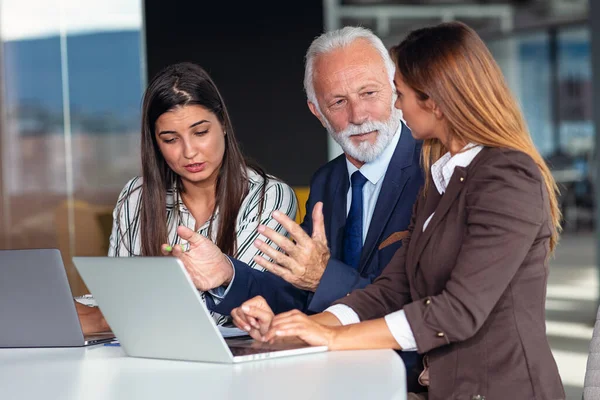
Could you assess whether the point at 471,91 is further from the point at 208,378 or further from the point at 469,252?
the point at 208,378

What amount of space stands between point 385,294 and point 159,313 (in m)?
0.65

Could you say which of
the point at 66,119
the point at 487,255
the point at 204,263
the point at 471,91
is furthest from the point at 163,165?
the point at 66,119

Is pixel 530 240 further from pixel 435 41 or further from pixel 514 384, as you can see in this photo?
pixel 435 41

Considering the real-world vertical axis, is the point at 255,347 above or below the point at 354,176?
below

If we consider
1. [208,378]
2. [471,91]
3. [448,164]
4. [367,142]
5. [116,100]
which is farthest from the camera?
[116,100]

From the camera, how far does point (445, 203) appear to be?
2.18 m

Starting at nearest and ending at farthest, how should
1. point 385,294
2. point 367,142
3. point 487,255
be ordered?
point 487,255, point 385,294, point 367,142

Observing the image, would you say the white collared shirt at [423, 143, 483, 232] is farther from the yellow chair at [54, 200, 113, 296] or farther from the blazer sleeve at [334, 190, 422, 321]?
the yellow chair at [54, 200, 113, 296]

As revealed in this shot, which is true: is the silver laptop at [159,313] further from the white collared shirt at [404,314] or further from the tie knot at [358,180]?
the tie knot at [358,180]

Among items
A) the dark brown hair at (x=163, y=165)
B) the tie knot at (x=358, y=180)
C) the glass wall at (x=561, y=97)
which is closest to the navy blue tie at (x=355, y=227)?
the tie knot at (x=358, y=180)

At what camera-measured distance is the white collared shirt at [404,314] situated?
2.06 m

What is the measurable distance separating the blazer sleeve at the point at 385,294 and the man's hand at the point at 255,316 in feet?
0.80

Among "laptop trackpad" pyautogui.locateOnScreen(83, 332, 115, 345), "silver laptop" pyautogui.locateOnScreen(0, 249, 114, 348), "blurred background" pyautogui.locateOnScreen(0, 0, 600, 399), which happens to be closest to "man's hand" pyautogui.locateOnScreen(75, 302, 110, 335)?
"laptop trackpad" pyautogui.locateOnScreen(83, 332, 115, 345)

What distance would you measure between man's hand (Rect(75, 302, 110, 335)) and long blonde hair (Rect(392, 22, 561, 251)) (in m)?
1.22
